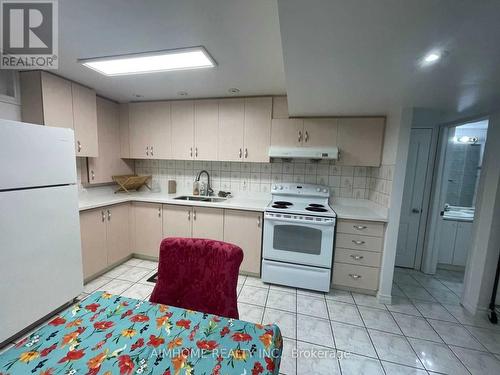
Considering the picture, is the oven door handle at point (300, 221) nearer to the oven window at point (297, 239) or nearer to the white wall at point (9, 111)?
the oven window at point (297, 239)

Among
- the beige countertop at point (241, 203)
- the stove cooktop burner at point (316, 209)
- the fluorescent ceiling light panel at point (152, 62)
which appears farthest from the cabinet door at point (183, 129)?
the stove cooktop burner at point (316, 209)

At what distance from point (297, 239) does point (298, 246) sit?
0.26ft

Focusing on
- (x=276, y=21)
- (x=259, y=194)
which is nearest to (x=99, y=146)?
(x=259, y=194)

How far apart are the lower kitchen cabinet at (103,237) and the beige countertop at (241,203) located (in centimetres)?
11

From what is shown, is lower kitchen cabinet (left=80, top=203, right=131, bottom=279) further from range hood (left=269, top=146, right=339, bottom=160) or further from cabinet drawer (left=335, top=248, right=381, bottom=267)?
cabinet drawer (left=335, top=248, right=381, bottom=267)

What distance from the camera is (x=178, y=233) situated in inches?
109

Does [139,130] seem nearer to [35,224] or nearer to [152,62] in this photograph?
[152,62]

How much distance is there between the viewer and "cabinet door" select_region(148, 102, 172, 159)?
2.95 metres

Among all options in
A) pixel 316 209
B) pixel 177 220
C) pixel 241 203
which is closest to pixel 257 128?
pixel 241 203

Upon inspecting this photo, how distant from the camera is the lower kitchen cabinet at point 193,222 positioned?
263 cm

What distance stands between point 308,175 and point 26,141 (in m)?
2.80

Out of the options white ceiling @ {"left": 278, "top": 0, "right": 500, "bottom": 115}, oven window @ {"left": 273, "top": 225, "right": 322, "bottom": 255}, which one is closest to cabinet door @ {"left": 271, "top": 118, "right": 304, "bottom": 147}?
white ceiling @ {"left": 278, "top": 0, "right": 500, "bottom": 115}

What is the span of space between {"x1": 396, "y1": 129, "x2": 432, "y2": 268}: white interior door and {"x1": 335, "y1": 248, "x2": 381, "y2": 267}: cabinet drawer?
105 cm

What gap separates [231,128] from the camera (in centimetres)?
277
